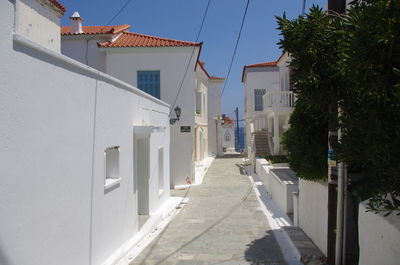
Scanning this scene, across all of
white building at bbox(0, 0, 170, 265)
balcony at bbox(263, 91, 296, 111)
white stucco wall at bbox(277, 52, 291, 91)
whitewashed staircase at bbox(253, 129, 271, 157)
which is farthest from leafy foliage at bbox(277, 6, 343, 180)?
whitewashed staircase at bbox(253, 129, 271, 157)

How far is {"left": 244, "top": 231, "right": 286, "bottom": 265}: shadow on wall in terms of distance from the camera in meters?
6.82

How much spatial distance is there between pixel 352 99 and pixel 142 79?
→ 13.7 metres

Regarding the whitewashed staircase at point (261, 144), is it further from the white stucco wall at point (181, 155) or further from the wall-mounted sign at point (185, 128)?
the wall-mounted sign at point (185, 128)

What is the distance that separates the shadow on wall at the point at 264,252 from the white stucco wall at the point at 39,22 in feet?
24.9

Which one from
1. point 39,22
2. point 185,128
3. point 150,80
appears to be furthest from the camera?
point 185,128

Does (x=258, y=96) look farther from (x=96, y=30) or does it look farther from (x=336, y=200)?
(x=336, y=200)

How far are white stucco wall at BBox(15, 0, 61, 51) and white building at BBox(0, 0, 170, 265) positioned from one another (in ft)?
13.5

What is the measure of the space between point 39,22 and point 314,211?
9163mm

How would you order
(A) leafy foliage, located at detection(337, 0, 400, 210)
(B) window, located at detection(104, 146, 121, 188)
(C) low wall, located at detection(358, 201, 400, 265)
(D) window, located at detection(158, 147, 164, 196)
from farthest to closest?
(D) window, located at detection(158, 147, 164, 196), (B) window, located at detection(104, 146, 121, 188), (C) low wall, located at detection(358, 201, 400, 265), (A) leafy foliage, located at detection(337, 0, 400, 210)

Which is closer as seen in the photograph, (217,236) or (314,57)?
(314,57)

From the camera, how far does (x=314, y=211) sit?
7.62 meters

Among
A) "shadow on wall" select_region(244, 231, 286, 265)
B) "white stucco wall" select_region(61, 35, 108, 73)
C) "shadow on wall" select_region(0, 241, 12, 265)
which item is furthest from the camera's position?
"white stucco wall" select_region(61, 35, 108, 73)

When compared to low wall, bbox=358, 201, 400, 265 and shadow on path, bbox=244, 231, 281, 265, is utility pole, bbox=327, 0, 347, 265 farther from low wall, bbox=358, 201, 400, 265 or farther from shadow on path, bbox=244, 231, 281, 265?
low wall, bbox=358, 201, 400, 265

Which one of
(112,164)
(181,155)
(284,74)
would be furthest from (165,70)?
(112,164)
